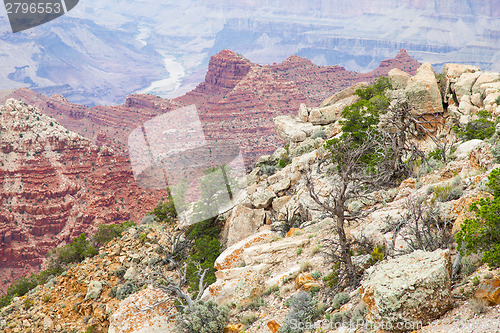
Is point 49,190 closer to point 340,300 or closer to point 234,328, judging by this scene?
point 234,328

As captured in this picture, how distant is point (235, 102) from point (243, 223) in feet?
315

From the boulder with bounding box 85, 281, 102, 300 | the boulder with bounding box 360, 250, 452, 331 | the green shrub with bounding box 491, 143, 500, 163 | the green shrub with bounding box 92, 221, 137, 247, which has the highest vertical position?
the green shrub with bounding box 491, 143, 500, 163

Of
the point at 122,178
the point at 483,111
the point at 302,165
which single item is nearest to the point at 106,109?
the point at 122,178

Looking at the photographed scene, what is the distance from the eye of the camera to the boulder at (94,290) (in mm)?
15851

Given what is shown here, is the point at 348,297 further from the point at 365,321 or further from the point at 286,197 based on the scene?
the point at 286,197

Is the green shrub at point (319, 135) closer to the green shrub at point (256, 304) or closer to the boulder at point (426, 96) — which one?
the boulder at point (426, 96)

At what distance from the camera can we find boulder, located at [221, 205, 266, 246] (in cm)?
1655

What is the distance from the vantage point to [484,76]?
19.5 metres

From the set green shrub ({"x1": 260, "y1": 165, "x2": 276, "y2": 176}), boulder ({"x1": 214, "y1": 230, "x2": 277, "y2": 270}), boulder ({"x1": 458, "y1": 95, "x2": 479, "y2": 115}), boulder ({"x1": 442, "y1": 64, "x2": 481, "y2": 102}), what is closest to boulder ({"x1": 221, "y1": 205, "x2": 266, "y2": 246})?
boulder ({"x1": 214, "y1": 230, "x2": 277, "y2": 270})

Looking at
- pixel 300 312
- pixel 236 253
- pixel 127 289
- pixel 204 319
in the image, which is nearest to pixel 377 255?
pixel 300 312

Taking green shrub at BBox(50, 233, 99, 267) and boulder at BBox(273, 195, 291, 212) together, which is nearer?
boulder at BBox(273, 195, 291, 212)

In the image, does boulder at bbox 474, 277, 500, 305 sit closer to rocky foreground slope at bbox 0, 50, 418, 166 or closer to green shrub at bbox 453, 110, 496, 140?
green shrub at bbox 453, 110, 496, 140

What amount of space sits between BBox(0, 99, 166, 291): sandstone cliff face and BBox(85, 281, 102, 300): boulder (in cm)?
4500

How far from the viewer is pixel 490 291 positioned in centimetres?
543
